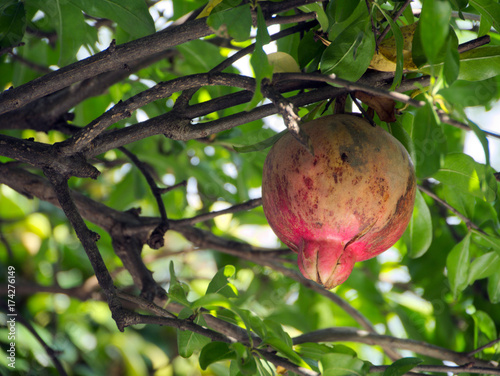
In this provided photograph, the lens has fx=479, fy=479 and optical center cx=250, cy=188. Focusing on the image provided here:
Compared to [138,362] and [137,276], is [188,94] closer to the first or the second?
[137,276]

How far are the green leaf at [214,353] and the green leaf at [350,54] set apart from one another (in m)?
0.35

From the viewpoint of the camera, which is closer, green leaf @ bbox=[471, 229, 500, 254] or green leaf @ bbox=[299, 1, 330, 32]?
green leaf @ bbox=[299, 1, 330, 32]

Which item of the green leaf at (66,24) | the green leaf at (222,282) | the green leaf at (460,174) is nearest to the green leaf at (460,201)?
the green leaf at (460,174)

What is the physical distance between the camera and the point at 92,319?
7.00ft

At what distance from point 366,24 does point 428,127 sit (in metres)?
0.15

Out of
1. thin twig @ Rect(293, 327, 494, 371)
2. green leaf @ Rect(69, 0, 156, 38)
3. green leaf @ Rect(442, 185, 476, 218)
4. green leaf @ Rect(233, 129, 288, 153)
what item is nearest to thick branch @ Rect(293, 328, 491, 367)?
thin twig @ Rect(293, 327, 494, 371)

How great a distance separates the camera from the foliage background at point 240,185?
1.82 ft

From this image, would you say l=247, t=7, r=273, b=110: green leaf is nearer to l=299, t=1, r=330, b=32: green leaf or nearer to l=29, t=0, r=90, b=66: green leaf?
l=299, t=1, r=330, b=32: green leaf

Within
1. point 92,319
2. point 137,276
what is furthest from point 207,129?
point 92,319

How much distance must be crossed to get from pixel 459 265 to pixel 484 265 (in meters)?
0.06

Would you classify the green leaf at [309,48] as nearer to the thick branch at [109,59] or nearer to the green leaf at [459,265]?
the thick branch at [109,59]

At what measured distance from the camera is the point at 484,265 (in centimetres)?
87

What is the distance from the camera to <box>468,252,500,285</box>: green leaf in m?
0.86

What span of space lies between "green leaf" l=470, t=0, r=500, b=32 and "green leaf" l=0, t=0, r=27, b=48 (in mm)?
653
